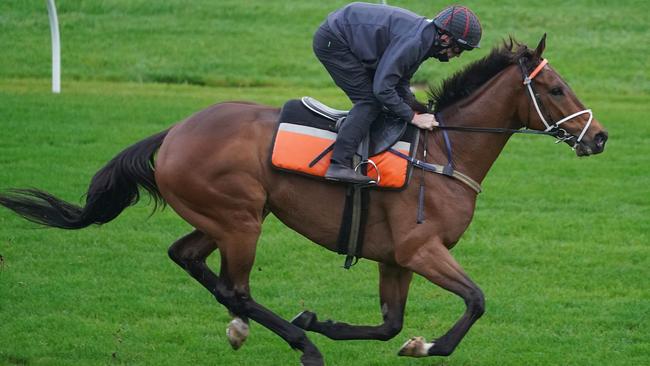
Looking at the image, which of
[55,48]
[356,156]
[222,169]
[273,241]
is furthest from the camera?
[55,48]

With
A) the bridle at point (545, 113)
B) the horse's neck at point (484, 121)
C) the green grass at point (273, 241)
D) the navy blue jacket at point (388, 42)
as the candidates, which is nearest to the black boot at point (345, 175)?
the navy blue jacket at point (388, 42)

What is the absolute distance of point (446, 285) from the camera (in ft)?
22.9

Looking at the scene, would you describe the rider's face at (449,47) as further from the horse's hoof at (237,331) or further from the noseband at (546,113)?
the horse's hoof at (237,331)

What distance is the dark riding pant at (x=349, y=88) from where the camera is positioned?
713 cm

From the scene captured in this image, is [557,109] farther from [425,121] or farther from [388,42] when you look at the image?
[388,42]

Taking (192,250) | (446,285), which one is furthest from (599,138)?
(192,250)

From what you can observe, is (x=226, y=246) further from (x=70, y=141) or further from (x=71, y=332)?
(x=70, y=141)

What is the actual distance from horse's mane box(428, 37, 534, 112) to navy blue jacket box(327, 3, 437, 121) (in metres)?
0.32

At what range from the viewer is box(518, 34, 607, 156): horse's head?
7145 millimetres

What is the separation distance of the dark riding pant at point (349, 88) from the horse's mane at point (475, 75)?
525 mm

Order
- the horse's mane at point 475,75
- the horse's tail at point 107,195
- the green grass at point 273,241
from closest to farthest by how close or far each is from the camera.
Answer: the horse's mane at point 475,75 < the horse's tail at point 107,195 < the green grass at point 273,241

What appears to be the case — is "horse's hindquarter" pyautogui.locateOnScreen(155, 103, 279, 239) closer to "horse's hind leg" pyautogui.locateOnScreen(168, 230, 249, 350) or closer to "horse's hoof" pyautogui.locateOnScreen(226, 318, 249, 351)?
"horse's hind leg" pyautogui.locateOnScreen(168, 230, 249, 350)

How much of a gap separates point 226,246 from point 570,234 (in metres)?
5.01

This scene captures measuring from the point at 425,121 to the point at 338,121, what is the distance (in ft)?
1.76
